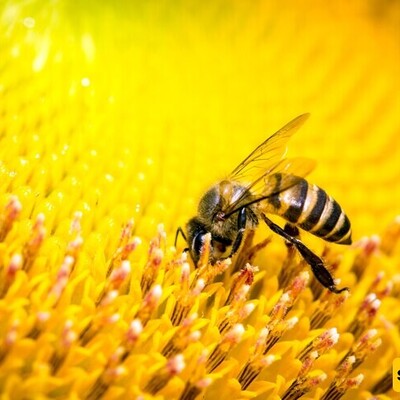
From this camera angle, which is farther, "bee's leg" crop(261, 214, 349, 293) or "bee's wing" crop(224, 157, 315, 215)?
"bee's leg" crop(261, 214, 349, 293)

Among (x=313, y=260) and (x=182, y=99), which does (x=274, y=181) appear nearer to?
(x=313, y=260)

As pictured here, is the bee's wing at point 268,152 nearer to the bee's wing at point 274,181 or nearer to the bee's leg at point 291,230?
the bee's wing at point 274,181

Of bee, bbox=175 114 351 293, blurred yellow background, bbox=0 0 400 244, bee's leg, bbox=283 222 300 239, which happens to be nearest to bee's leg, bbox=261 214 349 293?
bee, bbox=175 114 351 293

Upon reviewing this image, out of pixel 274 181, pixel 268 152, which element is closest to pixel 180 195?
pixel 268 152

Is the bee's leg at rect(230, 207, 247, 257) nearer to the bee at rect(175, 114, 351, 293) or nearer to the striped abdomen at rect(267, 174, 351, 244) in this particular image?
the bee at rect(175, 114, 351, 293)

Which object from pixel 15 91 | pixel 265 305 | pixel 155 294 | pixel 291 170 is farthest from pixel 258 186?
pixel 15 91
